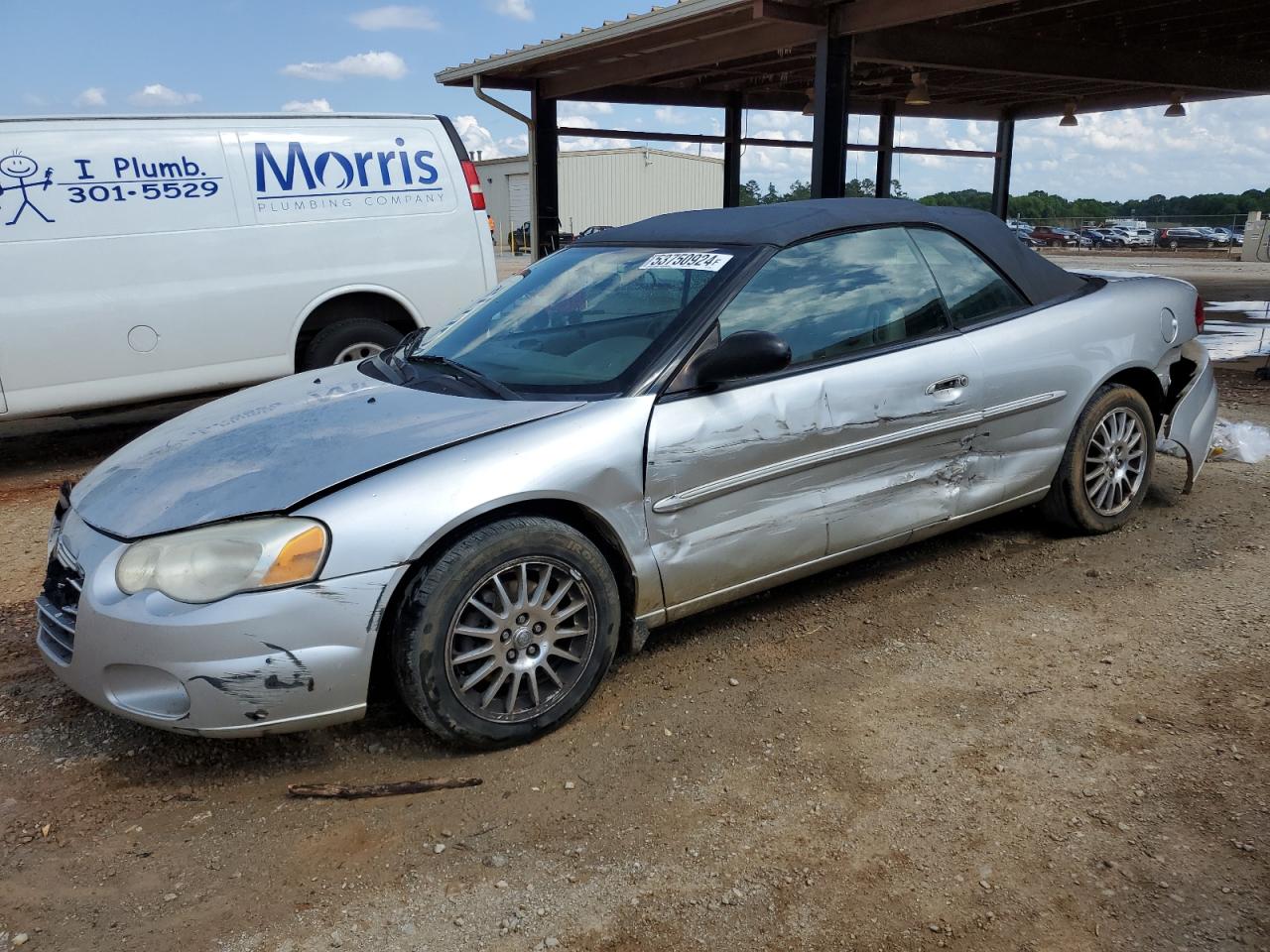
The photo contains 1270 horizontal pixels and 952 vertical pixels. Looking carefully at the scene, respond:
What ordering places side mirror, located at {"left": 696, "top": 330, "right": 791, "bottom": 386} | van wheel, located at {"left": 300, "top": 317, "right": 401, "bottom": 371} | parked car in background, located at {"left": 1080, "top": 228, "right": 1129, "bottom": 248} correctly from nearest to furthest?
1. side mirror, located at {"left": 696, "top": 330, "right": 791, "bottom": 386}
2. van wheel, located at {"left": 300, "top": 317, "right": 401, "bottom": 371}
3. parked car in background, located at {"left": 1080, "top": 228, "right": 1129, "bottom": 248}

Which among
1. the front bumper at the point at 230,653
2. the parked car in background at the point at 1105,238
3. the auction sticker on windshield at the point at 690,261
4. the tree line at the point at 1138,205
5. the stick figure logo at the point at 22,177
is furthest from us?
the tree line at the point at 1138,205

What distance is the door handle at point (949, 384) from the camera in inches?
147

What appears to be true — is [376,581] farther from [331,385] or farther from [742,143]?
[742,143]

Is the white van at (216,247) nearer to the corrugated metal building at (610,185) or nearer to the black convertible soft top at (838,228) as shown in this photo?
the black convertible soft top at (838,228)

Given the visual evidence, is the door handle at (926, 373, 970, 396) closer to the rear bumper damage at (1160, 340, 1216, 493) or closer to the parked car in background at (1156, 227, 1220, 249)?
the rear bumper damage at (1160, 340, 1216, 493)

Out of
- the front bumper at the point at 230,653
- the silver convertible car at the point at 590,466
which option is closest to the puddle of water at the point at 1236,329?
the silver convertible car at the point at 590,466

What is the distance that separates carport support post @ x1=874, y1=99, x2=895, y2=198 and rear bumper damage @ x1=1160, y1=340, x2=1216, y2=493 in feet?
44.1

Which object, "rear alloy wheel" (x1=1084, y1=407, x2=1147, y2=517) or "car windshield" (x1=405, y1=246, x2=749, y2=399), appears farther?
"rear alloy wheel" (x1=1084, y1=407, x2=1147, y2=517)

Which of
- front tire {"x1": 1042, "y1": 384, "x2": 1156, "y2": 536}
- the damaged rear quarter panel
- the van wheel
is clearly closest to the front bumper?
the damaged rear quarter panel

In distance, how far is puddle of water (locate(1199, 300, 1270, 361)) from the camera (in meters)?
9.91

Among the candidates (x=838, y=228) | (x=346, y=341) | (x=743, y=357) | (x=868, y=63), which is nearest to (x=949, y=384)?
(x=838, y=228)

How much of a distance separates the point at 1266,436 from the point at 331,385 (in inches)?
220

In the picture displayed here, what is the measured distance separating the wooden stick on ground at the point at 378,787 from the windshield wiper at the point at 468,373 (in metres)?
1.19

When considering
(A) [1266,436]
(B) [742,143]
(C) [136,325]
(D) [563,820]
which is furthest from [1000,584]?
(B) [742,143]
